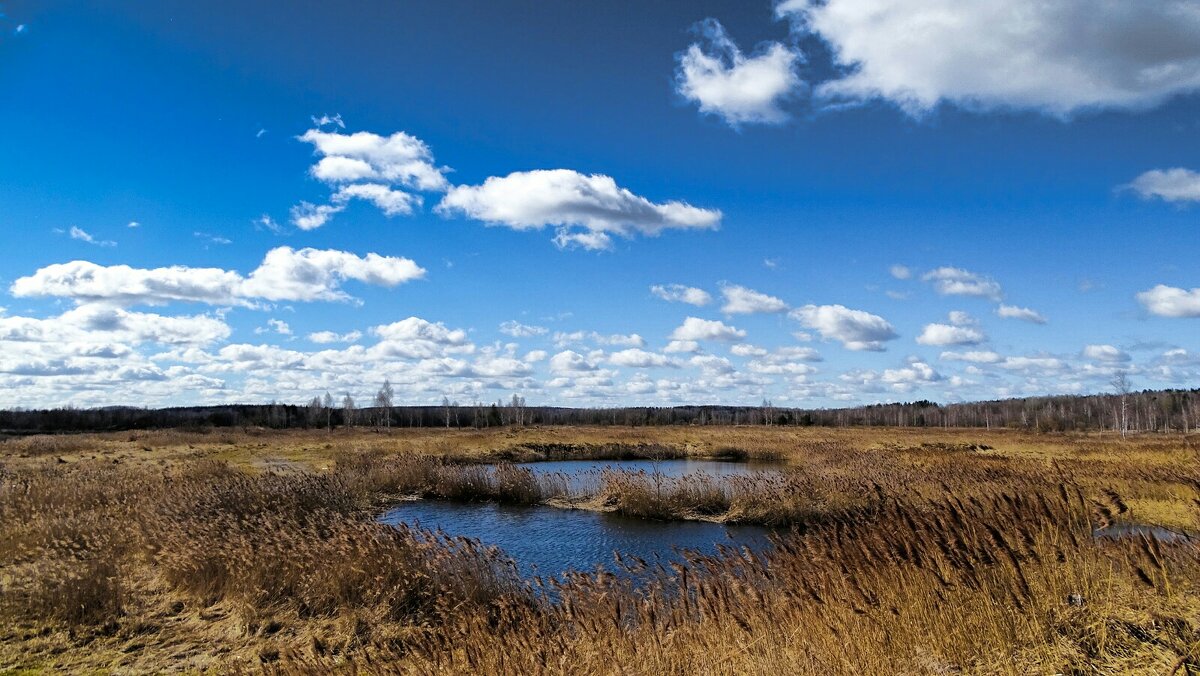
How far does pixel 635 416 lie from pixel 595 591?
14092cm

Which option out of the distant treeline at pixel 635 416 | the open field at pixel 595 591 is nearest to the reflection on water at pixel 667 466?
the open field at pixel 595 591

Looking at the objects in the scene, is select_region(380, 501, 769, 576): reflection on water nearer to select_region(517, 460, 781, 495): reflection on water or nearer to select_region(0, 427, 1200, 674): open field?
select_region(0, 427, 1200, 674): open field

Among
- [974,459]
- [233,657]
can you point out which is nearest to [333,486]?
[233,657]

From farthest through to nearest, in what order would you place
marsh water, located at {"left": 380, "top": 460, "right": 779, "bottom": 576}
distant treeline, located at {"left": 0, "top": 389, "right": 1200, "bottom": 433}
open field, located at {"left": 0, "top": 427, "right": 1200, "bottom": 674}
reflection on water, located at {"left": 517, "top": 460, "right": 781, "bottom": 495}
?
distant treeline, located at {"left": 0, "top": 389, "right": 1200, "bottom": 433} → reflection on water, located at {"left": 517, "top": 460, "right": 781, "bottom": 495} → marsh water, located at {"left": 380, "top": 460, "right": 779, "bottom": 576} → open field, located at {"left": 0, "top": 427, "right": 1200, "bottom": 674}

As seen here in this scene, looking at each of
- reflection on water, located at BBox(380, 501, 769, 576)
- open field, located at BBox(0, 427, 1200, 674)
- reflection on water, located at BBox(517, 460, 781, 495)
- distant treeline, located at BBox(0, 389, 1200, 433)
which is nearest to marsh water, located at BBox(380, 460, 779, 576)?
reflection on water, located at BBox(380, 501, 769, 576)

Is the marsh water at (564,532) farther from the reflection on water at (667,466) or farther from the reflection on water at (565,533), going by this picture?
the reflection on water at (667,466)

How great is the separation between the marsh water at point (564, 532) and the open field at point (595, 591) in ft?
7.62

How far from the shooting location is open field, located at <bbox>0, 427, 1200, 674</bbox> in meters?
4.63

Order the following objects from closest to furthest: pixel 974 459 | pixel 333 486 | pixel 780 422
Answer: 1. pixel 333 486
2. pixel 974 459
3. pixel 780 422

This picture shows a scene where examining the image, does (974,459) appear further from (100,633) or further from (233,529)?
(100,633)

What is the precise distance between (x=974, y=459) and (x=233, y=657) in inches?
1211

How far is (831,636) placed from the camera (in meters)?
4.90

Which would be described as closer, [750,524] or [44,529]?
[44,529]

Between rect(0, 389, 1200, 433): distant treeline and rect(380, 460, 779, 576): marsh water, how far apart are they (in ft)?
217
